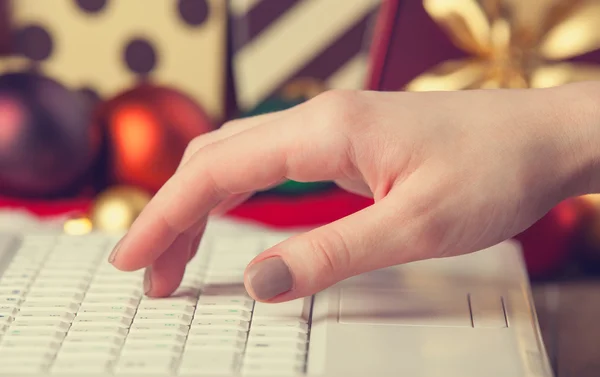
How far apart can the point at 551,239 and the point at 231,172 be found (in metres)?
0.48

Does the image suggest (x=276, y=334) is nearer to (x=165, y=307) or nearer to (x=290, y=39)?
(x=165, y=307)

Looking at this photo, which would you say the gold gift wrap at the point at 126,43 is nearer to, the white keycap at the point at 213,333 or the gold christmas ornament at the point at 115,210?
the gold christmas ornament at the point at 115,210

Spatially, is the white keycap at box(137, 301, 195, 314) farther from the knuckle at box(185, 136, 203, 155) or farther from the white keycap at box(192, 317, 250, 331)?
the knuckle at box(185, 136, 203, 155)

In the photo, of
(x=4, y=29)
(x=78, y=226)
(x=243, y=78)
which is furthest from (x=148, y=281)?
(x=4, y=29)

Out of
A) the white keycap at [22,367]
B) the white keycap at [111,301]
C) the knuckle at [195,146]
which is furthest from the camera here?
the knuckle at [195,146]

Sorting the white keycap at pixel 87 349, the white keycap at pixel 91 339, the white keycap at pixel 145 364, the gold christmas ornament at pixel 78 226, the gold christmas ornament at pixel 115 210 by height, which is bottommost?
the white keycap at pixel 145 364

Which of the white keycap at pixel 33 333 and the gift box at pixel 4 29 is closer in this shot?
the white keycap at pixel 33 333

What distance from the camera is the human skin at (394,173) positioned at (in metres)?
0.49

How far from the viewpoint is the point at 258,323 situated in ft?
1.62

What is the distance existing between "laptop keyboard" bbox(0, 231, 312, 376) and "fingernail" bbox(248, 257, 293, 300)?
0.9 inches

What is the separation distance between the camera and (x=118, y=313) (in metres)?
0.51

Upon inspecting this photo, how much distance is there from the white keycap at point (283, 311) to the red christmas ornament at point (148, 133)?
1.72 feet

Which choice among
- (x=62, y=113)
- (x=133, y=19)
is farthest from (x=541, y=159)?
(x=133, y=19)

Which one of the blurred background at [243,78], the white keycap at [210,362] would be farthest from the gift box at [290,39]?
the white keycap at [210,362]
